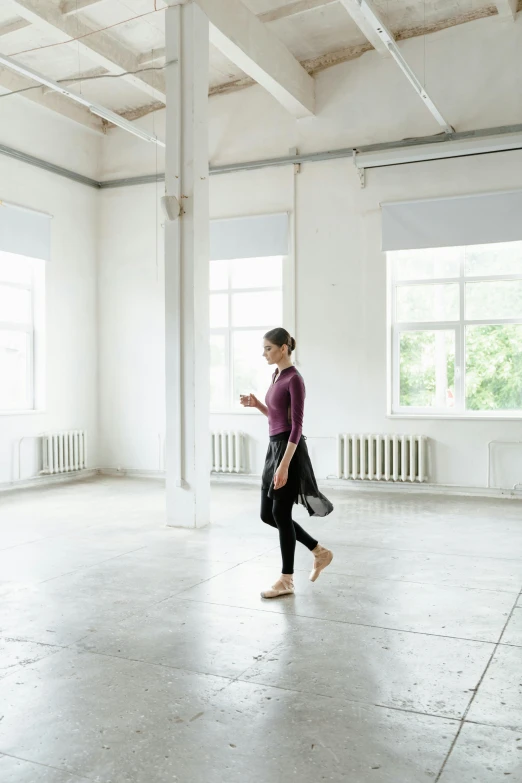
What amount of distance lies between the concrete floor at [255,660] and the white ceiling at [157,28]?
4936 mm

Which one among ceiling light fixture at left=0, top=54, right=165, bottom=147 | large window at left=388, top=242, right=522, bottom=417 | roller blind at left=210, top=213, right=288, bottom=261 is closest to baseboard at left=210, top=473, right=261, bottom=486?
large window at left=388, top=242, right=522, bottom=417

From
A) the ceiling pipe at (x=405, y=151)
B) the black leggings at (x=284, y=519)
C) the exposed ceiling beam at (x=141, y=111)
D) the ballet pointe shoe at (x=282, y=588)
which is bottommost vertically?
the ballet pointe shoe at (x=282, y=588)

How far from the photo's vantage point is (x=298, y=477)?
3.91 m

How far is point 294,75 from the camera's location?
313 inches

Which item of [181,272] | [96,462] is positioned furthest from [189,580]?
[96,462]

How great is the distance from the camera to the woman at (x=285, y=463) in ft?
12.7

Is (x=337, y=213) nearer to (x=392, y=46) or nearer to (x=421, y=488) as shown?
(x=392, y=46)

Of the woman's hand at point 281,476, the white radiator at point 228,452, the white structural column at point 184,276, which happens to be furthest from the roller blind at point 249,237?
the woman's hand at point 281,476

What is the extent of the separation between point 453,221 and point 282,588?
203 inches

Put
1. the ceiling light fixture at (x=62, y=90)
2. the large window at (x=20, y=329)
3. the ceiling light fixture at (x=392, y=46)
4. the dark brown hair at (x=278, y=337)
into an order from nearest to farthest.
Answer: the dark brown hair at (x=278, y=337) < the ceiling light fixture at (x=392, y=46) < the ceiling light fixture at (x=62, y=90) < the large window at (x=20, y=329)

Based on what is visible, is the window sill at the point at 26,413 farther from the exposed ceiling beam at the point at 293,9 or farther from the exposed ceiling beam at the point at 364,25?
the exposed ceiling beam at the point at 364,25

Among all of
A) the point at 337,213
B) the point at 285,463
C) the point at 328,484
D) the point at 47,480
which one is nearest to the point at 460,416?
the point at 328,484

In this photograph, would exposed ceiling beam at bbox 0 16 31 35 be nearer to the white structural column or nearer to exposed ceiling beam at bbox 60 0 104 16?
exposed ceiling beam at bbox 60 0 104 16

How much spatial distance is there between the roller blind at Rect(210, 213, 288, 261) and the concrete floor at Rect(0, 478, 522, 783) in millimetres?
4095
